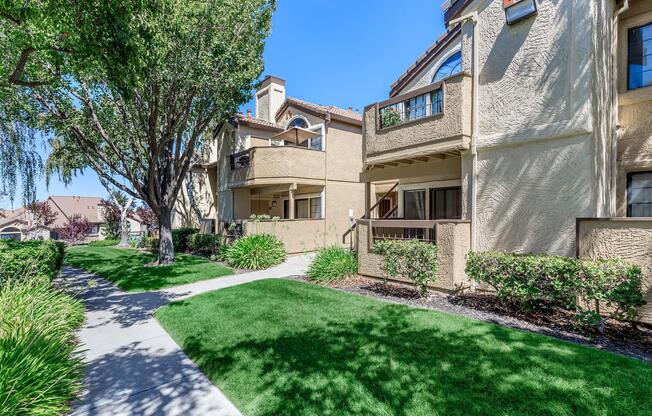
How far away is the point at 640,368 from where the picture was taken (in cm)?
426

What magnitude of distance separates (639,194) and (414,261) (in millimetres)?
5355

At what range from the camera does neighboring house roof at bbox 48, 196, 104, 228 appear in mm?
48094

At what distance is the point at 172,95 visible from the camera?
12852mm

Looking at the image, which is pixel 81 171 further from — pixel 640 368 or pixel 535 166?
pixel 640 368

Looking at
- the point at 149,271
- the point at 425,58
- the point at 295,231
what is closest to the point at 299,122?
the point at 295,231

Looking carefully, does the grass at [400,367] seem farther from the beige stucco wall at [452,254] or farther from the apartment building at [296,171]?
the apartment building at [296,171]

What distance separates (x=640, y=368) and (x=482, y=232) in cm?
452

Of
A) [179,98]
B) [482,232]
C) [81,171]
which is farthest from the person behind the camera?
[81,171]

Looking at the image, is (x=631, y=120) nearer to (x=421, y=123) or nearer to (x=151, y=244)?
(x=421, y=123)

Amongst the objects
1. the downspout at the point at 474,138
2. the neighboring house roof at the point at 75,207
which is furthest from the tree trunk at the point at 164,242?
the neighboring house roof at the point at 75,207

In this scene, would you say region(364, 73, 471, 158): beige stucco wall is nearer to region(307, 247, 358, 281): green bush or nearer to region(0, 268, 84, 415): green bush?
region(307, 247, 358, 281): green bush

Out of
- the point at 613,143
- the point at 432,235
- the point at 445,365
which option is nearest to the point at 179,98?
the point at 432,235

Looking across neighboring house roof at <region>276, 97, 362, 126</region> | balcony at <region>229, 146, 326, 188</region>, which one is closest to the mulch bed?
balcony at <region>229, 146, 326, 188</region>

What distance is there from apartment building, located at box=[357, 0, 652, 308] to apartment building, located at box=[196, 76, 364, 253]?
805cm
